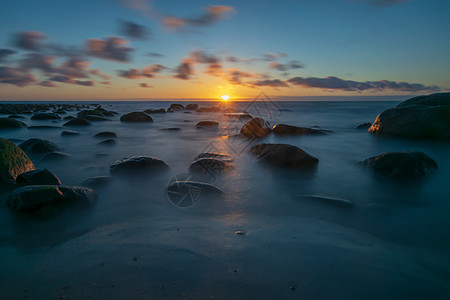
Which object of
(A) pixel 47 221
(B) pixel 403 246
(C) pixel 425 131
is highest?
(C) pixel 425 131

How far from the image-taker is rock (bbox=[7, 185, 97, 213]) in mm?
2721

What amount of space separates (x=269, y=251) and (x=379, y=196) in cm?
243

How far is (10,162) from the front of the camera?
3785 mm

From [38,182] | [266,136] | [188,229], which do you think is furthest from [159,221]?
[266,136]

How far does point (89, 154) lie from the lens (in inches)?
253

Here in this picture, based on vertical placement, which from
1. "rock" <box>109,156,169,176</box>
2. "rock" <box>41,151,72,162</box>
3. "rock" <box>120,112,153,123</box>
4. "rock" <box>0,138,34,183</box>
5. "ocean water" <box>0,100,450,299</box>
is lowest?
"ocean water" <box>0,100,450,299</box>

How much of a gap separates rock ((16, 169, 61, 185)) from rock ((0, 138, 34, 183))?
163mm

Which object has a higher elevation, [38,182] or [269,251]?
[38,182]

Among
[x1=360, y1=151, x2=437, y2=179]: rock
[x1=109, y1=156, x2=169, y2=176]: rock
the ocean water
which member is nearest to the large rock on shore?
[x1=360, y1=151, x2=437, y2=179]: rock

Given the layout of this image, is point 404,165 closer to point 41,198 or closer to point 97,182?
point 97,182

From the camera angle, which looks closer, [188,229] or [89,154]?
[188,229]

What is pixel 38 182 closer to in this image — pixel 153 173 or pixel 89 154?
pixel 153 173

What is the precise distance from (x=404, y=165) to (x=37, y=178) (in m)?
6.41

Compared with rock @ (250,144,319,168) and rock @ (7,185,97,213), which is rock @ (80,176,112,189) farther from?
rock @ (250,144,319,168)
